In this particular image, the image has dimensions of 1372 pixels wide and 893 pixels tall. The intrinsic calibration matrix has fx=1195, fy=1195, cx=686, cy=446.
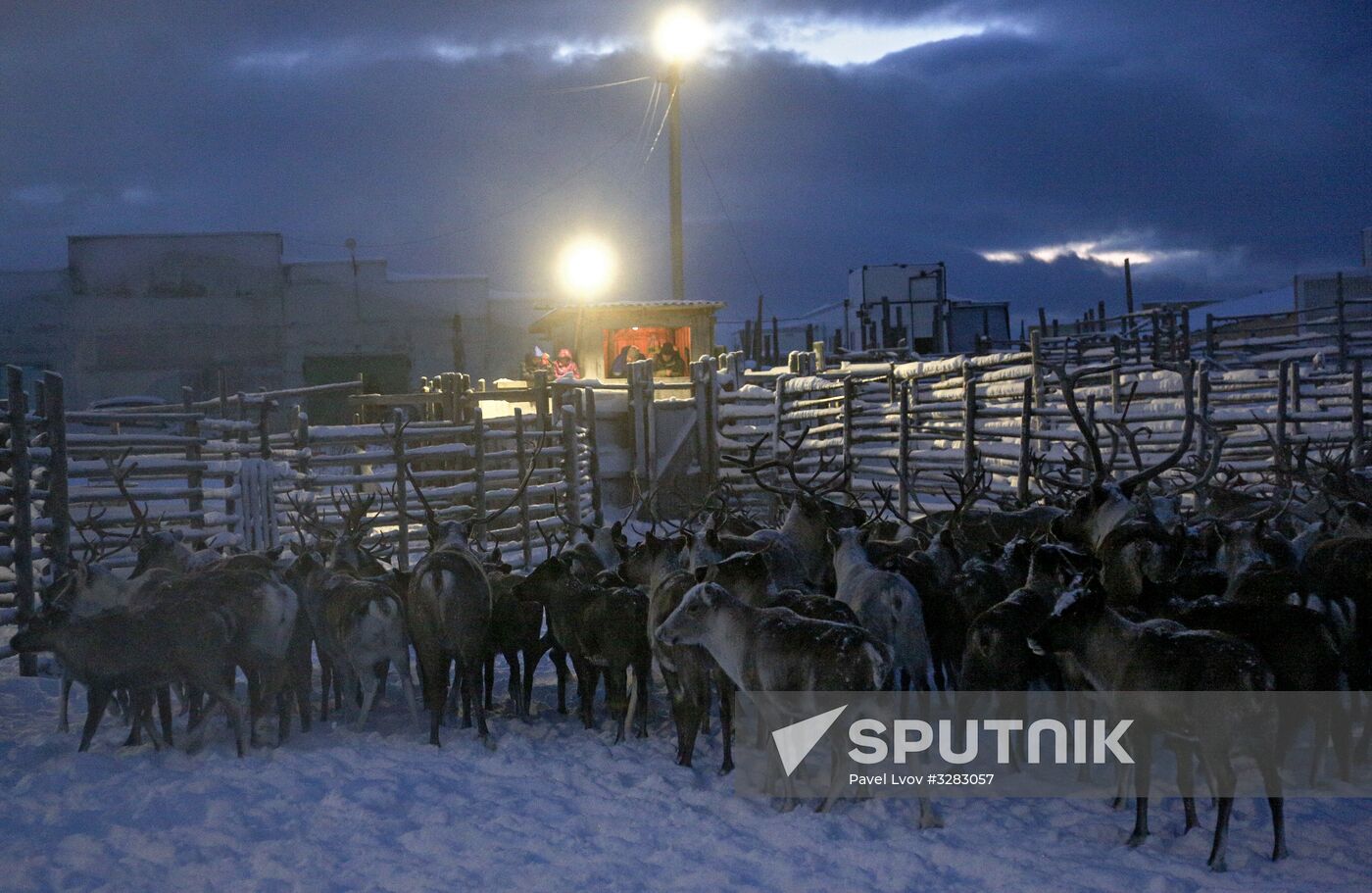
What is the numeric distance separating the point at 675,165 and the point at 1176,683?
70.2 ft

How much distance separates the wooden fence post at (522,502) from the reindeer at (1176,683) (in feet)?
28.6

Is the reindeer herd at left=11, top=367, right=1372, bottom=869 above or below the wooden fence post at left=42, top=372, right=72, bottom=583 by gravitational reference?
below

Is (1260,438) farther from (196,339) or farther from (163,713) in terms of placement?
(196,339)

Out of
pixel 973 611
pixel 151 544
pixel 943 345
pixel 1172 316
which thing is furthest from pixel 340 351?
pixel 973 611

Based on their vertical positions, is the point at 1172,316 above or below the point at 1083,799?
above

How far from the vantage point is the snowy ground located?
438cm

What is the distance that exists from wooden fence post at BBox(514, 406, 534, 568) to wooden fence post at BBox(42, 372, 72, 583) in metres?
5.40

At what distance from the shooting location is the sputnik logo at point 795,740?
5.37 m

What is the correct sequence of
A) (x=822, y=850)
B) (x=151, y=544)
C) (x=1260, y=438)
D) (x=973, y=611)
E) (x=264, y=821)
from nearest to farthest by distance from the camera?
1. (x=822, y=850)
2. (x=264, y=821)
3. (x=973, y=611)
4. (x=151, y=544)
5. (x=1260, y=438)

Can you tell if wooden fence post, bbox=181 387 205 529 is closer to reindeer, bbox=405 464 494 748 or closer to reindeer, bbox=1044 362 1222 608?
reindeer, bbox=405 464 494 748

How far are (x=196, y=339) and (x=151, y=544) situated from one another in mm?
28176

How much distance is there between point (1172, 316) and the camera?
25.4 m

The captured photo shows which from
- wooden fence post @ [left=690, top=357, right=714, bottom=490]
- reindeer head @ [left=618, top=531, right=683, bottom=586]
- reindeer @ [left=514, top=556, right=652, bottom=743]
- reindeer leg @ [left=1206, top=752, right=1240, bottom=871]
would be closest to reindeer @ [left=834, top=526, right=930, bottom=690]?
reindeer @ [left=514, top=556, right=652, bottom=743]

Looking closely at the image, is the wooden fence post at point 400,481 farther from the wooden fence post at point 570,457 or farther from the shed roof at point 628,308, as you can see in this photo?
the shed roof at point 628,308
